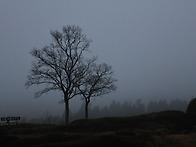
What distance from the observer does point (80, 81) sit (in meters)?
39.6

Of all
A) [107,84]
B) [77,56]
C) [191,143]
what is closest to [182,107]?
[107,84]

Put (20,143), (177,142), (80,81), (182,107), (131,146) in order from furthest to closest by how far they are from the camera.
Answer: (182,107) → (80,81) → (177,142) → (20,143) → (131,146)

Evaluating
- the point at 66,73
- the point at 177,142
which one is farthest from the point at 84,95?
the point at 177,142

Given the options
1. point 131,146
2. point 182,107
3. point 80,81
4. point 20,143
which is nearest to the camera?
point 131,146

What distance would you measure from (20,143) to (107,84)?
30.9m

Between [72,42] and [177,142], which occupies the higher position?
[72,42]

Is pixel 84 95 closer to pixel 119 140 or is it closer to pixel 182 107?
pixel 119 140

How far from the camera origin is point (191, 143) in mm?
17203

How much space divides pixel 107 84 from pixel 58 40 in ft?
44.4

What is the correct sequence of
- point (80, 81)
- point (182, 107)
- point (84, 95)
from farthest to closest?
point (182, 107) < point (84, 95) < point (80, 81)

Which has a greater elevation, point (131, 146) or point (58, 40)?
point (58, 40)

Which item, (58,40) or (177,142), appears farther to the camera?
(58,40)

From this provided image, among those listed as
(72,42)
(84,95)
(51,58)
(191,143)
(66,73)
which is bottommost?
(191,143)

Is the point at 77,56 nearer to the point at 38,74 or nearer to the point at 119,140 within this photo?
the point at 38,74
